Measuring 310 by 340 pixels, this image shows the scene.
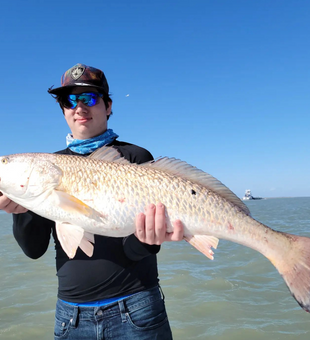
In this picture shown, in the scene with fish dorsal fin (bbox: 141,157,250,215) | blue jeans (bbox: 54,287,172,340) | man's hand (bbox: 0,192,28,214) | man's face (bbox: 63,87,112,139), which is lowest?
blue jeans (bbox: 54,287,172,340)

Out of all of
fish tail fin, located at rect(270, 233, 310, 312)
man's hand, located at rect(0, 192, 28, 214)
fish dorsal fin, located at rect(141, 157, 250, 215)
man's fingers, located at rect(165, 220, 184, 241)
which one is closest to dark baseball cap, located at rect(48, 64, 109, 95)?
fish dorsal fin, located at rect(141, 157, 250, 215)

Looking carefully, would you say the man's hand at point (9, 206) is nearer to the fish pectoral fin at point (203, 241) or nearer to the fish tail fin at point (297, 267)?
the fish pectoral fin at point (203, 241)

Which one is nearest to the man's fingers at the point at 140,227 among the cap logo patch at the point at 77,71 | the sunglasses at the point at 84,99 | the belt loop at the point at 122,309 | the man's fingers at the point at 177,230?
the man's fingers at the point at 177,230

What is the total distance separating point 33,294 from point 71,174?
18.1ft

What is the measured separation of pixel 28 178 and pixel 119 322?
4.77ft

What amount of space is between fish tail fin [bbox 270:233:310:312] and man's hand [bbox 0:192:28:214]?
226 centimetres

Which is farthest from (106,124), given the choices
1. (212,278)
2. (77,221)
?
(212,278)

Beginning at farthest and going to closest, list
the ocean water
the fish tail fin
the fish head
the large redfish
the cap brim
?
the ocean water
the cap brim
the fish head
the large redfish
the fish tail fin

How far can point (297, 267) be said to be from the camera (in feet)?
7.44

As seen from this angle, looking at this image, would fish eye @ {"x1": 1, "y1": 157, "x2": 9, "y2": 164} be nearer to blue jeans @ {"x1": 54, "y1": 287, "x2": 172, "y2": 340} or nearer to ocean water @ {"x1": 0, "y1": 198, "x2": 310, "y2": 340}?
blue jeans @ {"x1": 54, "y1": 287, "x2": 172, "y2": 340}

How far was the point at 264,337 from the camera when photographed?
483 centimetres

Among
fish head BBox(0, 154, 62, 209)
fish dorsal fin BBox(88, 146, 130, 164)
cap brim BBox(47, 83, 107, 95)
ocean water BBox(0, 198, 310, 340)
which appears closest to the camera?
fish head BBox(0, 154, 62, 209)

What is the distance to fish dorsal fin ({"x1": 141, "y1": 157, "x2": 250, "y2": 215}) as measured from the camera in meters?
2.63

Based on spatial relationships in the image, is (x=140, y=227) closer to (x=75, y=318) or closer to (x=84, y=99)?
(x=75, y=318)
